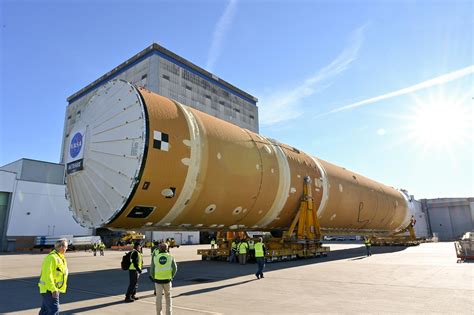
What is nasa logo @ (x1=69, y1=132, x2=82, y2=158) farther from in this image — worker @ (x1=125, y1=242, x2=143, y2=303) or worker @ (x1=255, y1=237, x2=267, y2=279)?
worker @ (x1=255, y1=237, x2=267, y2=279)

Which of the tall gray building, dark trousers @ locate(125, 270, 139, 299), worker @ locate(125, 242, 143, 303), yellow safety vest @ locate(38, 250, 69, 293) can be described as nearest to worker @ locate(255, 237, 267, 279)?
worker @ locate(125, 242, 143, 303)

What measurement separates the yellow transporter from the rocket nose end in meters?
0.03

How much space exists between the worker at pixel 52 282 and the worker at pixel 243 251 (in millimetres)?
10466

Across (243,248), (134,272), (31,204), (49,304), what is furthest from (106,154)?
(31,204)

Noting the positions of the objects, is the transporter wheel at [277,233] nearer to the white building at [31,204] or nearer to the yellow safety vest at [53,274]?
the yellow safety vest at [53,274]

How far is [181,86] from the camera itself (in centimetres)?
5953

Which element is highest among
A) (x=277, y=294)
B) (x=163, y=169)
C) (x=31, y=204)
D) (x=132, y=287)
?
(x=31, y=204)

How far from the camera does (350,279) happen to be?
10.3 m

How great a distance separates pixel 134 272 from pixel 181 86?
54649 mm

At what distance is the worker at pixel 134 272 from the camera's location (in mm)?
7444

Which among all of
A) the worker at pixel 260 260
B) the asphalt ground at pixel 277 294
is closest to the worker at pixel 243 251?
the asphalt ground at pixel 277 294

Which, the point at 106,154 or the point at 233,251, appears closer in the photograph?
the point at 106,154

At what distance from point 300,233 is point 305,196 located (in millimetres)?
1845

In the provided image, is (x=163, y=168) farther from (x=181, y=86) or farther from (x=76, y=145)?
(x=181, y=86)
